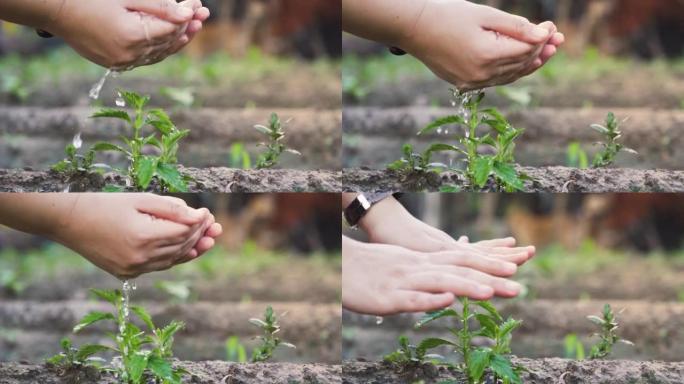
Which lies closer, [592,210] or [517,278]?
[517,278]

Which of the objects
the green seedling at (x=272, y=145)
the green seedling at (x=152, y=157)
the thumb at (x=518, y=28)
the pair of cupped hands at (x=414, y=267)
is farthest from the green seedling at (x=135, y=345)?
the thumb at (x=518, y=28)

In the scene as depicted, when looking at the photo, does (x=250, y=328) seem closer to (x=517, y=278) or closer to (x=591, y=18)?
(x=517, y=278)

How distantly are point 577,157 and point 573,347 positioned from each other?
59 centimetres

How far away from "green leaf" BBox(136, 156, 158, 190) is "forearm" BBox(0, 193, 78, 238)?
21 centimetres

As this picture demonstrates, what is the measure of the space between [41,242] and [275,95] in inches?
48.0

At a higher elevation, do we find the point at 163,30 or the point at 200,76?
the point at 200,76

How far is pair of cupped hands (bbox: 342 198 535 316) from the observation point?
2.51 meters

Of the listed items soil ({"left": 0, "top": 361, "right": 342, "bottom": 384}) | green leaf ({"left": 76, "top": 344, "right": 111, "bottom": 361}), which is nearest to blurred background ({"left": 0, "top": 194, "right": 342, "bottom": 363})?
soil ({"left": 0, "top": 361, "right": 342, "bottom": 384})

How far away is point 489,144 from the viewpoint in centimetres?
291

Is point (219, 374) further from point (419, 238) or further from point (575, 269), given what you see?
point (575, 269)

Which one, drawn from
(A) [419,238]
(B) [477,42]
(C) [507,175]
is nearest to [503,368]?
(A) [419,238]

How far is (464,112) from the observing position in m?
2.93

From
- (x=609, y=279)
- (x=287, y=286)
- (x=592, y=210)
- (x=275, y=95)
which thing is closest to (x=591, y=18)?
(x=592, y=210)

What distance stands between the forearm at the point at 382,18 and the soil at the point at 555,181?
1.37 ft
